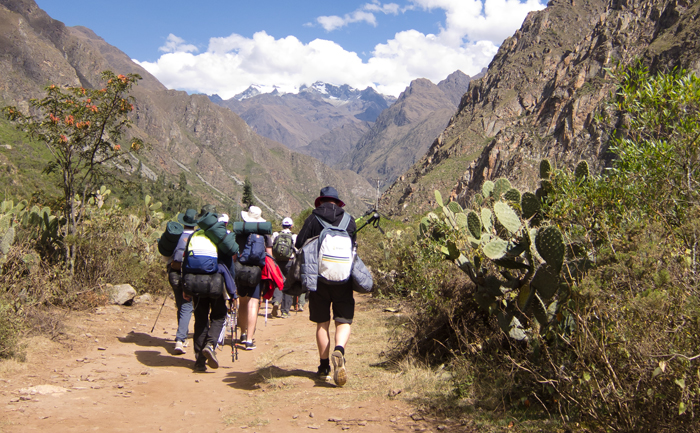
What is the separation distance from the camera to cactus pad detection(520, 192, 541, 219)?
4.91 meters

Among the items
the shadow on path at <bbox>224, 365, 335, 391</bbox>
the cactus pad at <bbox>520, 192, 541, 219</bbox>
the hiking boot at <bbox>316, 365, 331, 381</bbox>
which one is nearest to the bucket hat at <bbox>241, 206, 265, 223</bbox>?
the shadow on path at <bbox>224, 365, 335, 391</bbox>

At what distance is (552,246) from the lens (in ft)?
12.9

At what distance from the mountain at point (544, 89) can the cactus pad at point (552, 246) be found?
43997mm

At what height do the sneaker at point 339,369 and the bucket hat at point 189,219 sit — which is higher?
the bucket hat at point 189,219

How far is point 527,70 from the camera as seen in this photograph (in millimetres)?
132000

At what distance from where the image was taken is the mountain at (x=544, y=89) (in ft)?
245

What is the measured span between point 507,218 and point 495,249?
1.22 ft

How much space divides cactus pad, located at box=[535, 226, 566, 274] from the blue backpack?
3607mm

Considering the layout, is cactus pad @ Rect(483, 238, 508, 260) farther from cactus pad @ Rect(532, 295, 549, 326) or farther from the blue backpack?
the blue backpack

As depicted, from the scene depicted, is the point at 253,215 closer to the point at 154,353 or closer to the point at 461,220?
the point at 154,353

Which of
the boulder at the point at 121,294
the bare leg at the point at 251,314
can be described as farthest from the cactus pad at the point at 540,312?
the boulder at the point at 121,294

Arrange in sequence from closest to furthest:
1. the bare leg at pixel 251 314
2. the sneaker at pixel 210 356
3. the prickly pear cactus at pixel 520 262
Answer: the prickly pear cactus at pixel 520 262 < the sneaker at pixel 210 356 < the bare leg at pixel 251 314

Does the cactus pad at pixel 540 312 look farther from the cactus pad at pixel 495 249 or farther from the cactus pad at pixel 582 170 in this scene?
the cactus pad at pixel 582 170

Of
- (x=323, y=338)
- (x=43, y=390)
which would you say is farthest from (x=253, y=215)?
(x=43, y=390)
